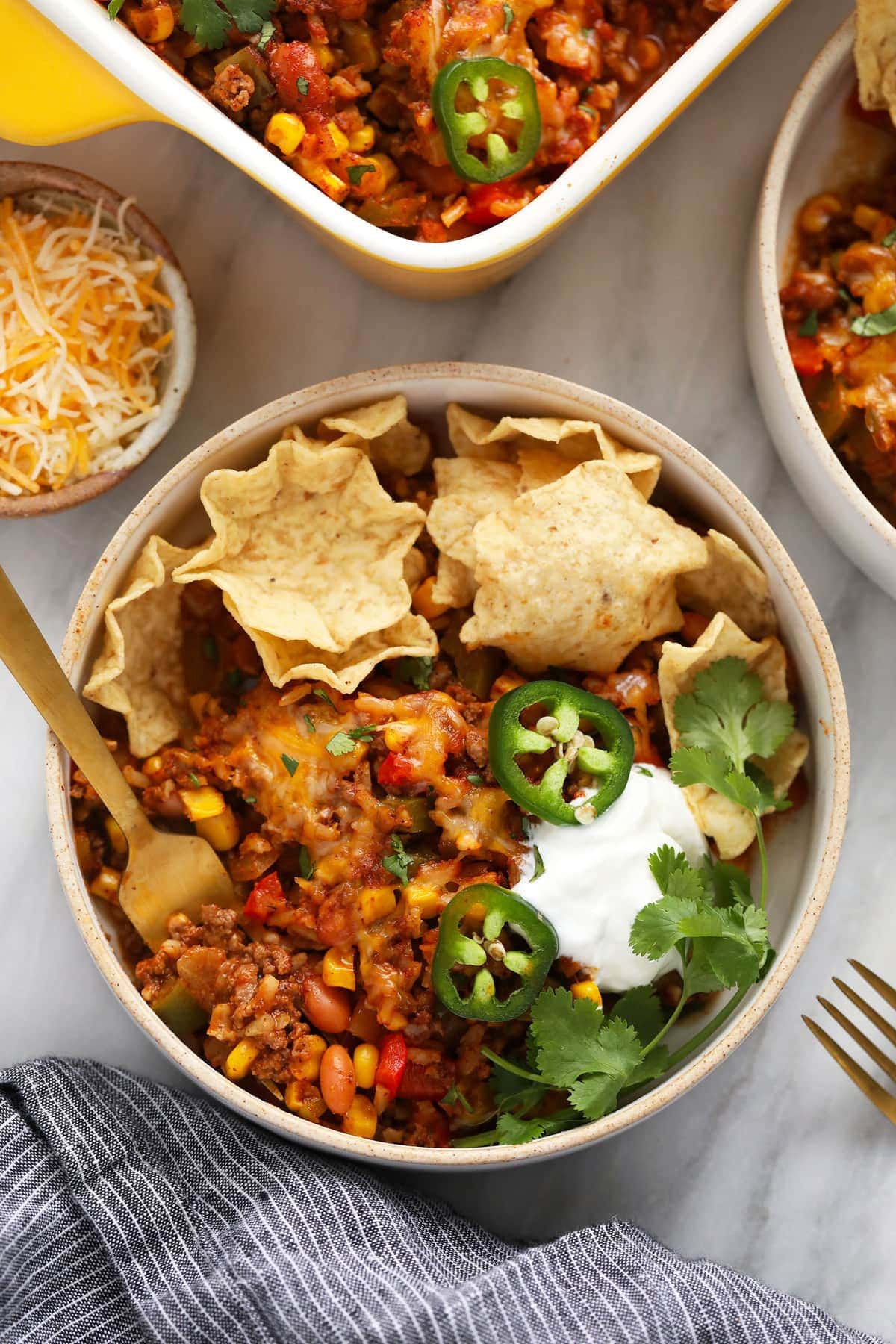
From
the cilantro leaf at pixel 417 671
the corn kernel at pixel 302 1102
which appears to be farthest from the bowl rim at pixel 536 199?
the corn kernel at pixel 302 1102

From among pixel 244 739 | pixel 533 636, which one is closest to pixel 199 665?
pixel 244 739

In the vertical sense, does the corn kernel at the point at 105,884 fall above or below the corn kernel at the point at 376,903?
below

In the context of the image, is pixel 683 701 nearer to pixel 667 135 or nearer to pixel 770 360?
pixel 770 360

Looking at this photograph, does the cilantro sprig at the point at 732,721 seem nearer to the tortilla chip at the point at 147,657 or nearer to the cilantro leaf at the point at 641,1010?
the cilantro leaf at the point at 641,1010

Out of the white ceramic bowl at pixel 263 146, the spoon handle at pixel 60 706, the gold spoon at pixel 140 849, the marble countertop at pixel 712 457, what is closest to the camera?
the white ceramic bowl at pixel 263 146

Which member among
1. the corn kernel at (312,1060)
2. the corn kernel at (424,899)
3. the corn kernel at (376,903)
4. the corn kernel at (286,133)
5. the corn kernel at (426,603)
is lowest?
the corn kernel at (312,1060)

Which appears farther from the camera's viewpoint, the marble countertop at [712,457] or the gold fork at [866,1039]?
the marble countertop at [712,457]
